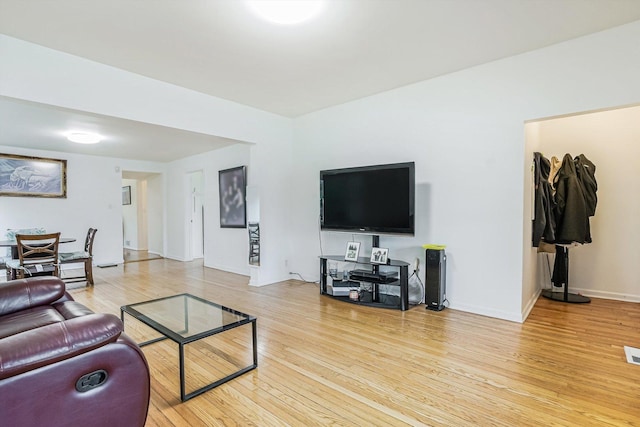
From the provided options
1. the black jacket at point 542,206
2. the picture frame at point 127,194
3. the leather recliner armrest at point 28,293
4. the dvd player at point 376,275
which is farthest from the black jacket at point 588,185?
the picture frame at point 127,194

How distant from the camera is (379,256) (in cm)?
367

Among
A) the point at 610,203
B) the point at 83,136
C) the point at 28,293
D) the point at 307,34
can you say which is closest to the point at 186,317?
the point at 28,293

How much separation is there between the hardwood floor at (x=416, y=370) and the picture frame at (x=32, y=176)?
400 cm

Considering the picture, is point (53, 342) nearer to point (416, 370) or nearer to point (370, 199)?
point (416, 370)

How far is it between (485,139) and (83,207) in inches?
292

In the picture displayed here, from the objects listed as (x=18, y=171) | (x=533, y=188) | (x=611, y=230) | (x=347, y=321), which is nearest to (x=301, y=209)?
(x=347, y=321)

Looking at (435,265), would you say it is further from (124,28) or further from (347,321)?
(124,28)

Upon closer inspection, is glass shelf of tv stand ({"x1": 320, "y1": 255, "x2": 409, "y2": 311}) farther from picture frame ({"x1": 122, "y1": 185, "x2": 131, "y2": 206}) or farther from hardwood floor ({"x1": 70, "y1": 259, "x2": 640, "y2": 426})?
picture frame ({"x1": 122, "y1": 185, "x2": 131, "y2": 206})

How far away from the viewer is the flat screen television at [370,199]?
3.45 m

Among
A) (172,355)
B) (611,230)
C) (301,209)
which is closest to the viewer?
(172,355)

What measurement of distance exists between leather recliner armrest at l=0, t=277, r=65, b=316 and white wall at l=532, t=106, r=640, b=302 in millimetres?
4875

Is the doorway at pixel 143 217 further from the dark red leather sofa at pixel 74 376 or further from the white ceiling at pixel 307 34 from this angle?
the dark red leather sofa at pixel 74 376

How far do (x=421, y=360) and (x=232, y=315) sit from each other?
142 centimetres

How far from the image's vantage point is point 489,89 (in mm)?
3199
